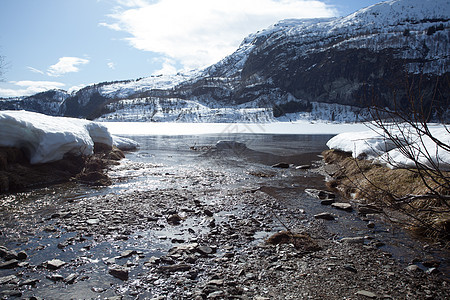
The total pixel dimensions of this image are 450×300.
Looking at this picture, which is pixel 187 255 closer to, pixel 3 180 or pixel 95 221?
pixel 95 221

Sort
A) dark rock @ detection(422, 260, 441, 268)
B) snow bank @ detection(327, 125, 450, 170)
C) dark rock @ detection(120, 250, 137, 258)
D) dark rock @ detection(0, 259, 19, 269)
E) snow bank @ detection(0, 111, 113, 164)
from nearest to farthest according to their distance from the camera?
1. dark rock @ detection(0, 259, 19, 269)
2. dark rock @ detection(422, 260, 441, 268)
3. dark rock @ detection(120, 250, 137, 258)
4. snow bank @ detection(327, 125, 450, 170)
5. snow bank @ detection(0, 111, 113, 164)

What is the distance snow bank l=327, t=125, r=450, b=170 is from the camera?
6.40 meters

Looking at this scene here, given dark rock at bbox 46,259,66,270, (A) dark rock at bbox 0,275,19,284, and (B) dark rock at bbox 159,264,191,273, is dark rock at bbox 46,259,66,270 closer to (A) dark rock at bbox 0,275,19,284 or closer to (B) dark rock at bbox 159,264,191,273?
(A) dark rock at bbox 0,275,19,284

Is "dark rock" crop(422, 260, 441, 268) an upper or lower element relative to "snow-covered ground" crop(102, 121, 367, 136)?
lower

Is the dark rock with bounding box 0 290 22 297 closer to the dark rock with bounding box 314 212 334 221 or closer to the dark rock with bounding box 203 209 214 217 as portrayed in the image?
the dark rock with bounding box 203 209 214 217

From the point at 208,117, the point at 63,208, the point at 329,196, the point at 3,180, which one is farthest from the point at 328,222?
the point at 208,117

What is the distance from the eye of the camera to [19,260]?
17.5 feet

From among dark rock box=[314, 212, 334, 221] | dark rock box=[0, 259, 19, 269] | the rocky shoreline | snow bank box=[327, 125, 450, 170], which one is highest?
snow bank box=[327, 125, 450, 170]

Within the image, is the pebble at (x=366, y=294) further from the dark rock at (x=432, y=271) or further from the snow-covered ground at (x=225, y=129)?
the snow-covered ground at (x=225, y=129)

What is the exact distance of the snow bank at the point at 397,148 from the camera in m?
6.40

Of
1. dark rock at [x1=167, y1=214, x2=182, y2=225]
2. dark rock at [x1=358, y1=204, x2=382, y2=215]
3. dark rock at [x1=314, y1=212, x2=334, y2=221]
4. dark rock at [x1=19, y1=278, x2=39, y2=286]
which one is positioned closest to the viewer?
dark rock at [x1=19, y1=278, x2=39, y2=286]

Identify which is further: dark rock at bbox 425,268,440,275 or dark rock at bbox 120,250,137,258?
dark rock at bbox 120,250,137,258

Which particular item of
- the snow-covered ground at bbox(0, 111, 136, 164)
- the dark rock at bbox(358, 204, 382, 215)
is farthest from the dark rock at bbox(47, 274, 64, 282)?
the snow-covered ground at bbox(0, 111, 136, 164)

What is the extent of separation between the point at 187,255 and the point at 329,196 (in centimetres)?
690
